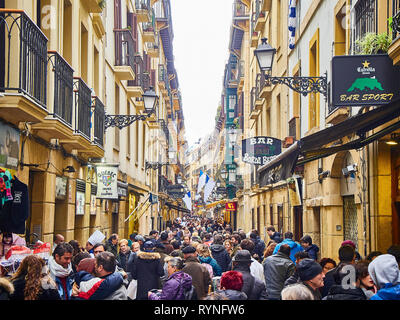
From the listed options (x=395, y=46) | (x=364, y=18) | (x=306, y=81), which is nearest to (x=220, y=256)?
(x=306, y=81)

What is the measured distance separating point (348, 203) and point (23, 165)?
24.8 ft

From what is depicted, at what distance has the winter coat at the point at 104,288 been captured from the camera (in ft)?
19.2

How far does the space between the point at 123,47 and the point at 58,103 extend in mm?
9722

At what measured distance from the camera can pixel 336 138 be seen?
992 cm

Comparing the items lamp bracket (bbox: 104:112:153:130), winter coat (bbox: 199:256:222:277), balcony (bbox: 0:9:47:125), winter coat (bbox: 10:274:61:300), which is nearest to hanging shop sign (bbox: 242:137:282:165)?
lamp bracket (bbox: 104:112:153:130)

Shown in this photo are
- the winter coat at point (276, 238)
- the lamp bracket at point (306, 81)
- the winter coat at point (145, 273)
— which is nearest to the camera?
the winter coat at point (145, 273)

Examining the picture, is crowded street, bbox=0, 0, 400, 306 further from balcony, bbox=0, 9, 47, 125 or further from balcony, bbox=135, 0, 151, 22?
balcony, bbox=135, 0, 151, 22

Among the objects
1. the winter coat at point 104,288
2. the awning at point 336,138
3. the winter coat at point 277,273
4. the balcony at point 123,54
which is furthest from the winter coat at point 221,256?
the balcony at point 123,54

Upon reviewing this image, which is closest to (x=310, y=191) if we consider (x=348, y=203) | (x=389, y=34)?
(x=348, y=203)

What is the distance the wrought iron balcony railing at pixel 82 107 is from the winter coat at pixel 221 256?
12.1ft

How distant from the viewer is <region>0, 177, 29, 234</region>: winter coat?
8680mm

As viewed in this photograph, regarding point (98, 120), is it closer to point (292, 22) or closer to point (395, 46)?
point (292, 22)

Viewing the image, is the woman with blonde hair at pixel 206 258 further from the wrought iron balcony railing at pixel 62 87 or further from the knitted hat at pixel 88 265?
the knitted hat at pixel 88 265
